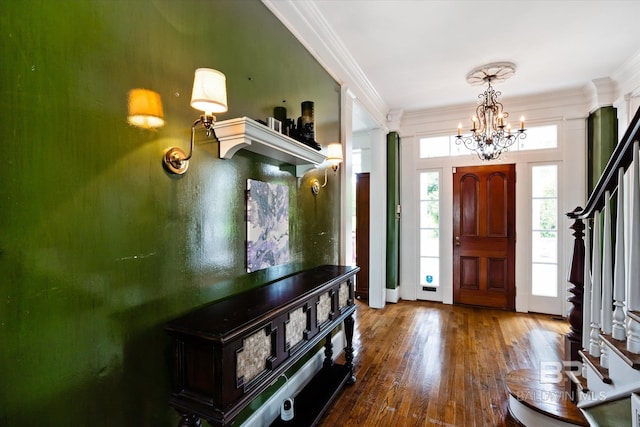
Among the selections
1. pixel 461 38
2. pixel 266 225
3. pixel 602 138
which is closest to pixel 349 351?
pixel 266 225

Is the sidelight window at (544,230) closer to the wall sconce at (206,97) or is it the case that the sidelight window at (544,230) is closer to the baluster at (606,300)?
the baluster at (606,300)

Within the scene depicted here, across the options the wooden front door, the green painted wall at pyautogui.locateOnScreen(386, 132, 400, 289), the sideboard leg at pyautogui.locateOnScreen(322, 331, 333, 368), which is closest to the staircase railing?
the sideboard leg at pyautogui.locateOnScreen(322, 331, 333, 368)

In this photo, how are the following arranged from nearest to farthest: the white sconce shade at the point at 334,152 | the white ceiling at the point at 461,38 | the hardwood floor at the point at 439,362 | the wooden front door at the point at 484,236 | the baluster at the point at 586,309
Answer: the baluster at the point at 586,309
the hardwood floor at the point at 439,362
the white ceiling at the point at 461,38
the white sconce shade at the point at 334,152
the wooden front door at the point at 484,236

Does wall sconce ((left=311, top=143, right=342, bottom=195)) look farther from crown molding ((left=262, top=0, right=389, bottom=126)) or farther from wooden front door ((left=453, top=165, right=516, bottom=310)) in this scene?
wooden front door ((left=453, top=165, right=516, bottom=310))

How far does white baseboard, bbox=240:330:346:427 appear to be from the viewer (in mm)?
1884

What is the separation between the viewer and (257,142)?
1.60 metres

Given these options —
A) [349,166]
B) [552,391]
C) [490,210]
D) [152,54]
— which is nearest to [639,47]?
[490,210]

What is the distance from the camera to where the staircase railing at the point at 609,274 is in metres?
1.30

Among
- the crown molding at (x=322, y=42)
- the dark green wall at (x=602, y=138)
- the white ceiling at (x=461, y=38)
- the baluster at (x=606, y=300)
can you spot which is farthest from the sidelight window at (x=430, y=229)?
the baluster at (x=606, y=300)

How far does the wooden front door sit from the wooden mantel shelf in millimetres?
3401

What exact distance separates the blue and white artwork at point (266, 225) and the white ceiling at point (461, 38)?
1250mm

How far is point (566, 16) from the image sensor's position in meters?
2.52

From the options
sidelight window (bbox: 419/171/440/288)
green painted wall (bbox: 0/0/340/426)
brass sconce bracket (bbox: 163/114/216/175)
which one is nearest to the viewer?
green painted wall (bbox: 0/0/340/426)

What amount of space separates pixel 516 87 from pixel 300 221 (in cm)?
354
